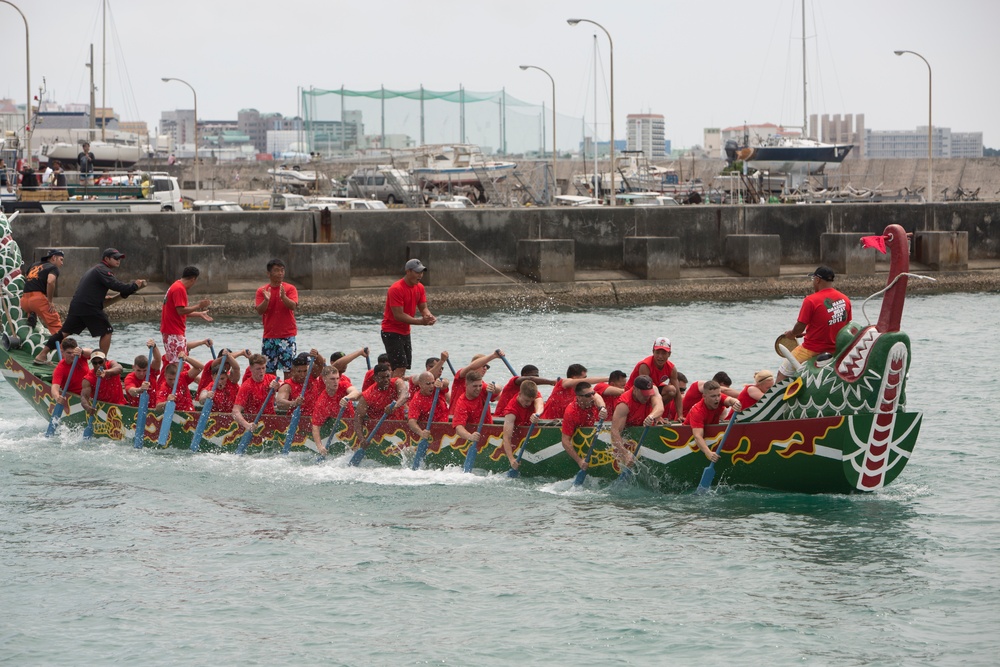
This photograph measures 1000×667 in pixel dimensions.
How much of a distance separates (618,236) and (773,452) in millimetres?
22026

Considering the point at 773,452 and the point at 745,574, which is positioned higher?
the point at 773,452

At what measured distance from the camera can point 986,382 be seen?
22250 mm

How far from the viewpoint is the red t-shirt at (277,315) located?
16.0 metres

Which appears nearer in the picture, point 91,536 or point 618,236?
point 91,536

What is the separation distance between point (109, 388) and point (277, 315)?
2519mm

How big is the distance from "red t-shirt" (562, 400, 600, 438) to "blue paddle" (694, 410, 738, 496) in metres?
1.26

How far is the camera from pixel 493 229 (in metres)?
33.2

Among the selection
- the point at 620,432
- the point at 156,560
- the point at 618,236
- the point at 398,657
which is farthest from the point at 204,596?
the point at 618,236

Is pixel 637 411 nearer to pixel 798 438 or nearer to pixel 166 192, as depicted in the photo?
pixel 798 438

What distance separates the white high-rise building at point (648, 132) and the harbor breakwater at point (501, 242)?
117 meters

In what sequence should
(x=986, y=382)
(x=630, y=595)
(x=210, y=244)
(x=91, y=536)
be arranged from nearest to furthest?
1. (x=630, y=595)
2. (x=91, y=536)
3. (x=986, y=382)
4. (x=210, y=244)

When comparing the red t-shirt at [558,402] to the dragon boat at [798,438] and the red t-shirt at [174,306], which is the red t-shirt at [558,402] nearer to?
the dragon boat at [798,438]

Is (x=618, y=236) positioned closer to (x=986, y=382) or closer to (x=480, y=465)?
(x=986, y=382)

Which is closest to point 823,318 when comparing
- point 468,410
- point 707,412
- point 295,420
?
point 707,412
